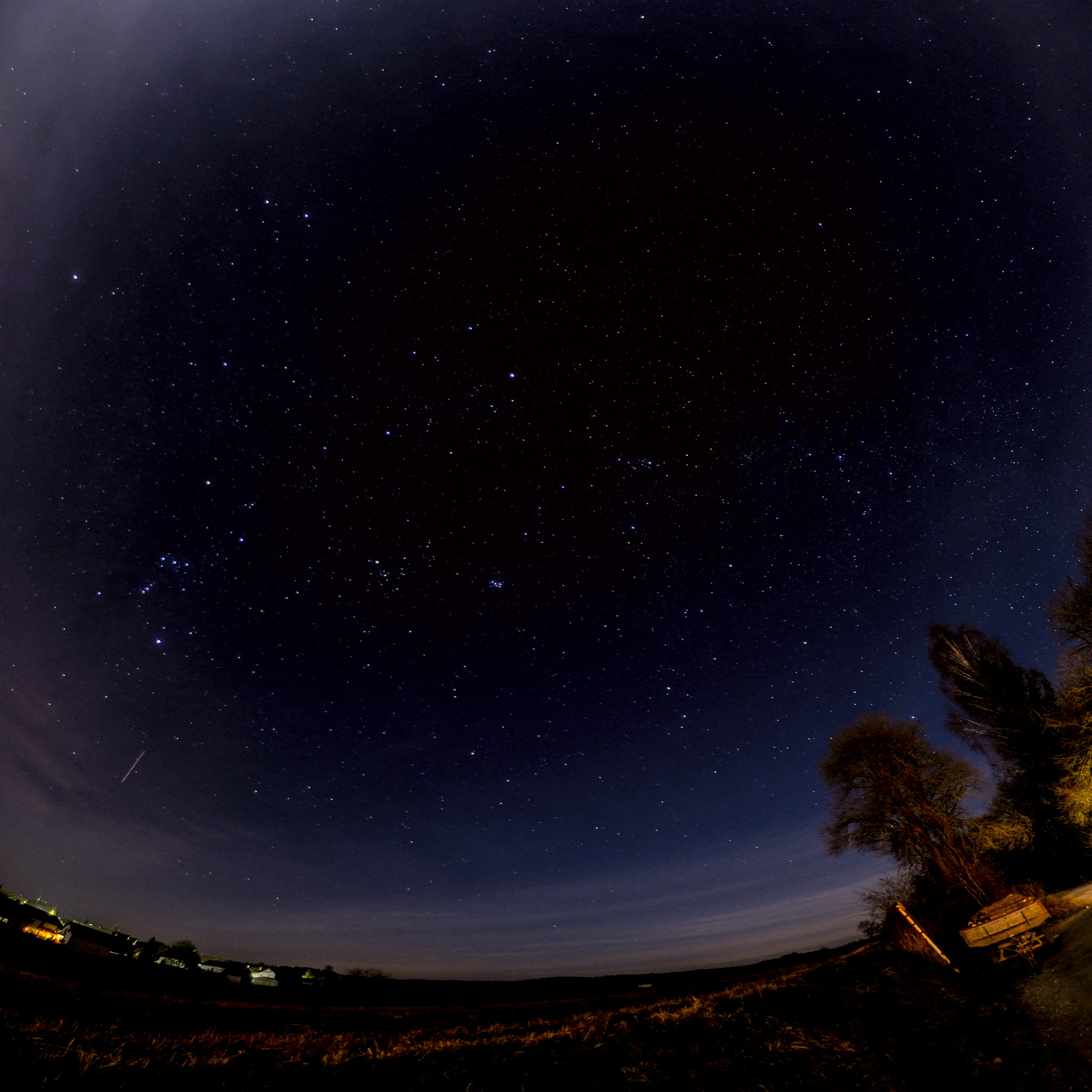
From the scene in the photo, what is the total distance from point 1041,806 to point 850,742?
284 inches

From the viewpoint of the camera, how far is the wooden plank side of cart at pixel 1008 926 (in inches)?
465

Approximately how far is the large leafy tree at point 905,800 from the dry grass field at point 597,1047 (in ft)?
43.6

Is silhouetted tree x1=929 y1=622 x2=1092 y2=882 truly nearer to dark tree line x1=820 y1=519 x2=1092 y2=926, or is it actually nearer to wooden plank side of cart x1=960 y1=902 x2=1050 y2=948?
dark tree line x1=820 y1=519 x2=1092 y2=926

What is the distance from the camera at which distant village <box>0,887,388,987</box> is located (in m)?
33.6

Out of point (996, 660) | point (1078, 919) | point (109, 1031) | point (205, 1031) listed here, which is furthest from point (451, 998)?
point (996, 660)

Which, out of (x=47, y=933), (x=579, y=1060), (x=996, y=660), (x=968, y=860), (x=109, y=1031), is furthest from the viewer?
(x=47, y=933)

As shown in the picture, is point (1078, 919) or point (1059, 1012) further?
point (1078, 919)

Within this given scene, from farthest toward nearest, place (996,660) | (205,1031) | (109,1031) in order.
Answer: (996,660) < (205,1031) < (109,1031)

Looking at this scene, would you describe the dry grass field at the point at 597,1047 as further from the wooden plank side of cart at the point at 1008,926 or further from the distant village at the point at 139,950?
the distant village at the point at 139,950

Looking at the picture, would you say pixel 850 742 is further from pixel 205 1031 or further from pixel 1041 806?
pixel 205 1031

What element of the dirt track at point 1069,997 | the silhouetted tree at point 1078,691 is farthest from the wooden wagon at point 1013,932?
the silhouetted tree at point 1078,691

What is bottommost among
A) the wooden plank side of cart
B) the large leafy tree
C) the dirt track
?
the dirt track

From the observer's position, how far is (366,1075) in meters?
5.41

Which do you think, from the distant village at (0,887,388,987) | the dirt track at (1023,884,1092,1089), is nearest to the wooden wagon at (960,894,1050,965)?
the dirt track at (1023,884,1092,1089)
